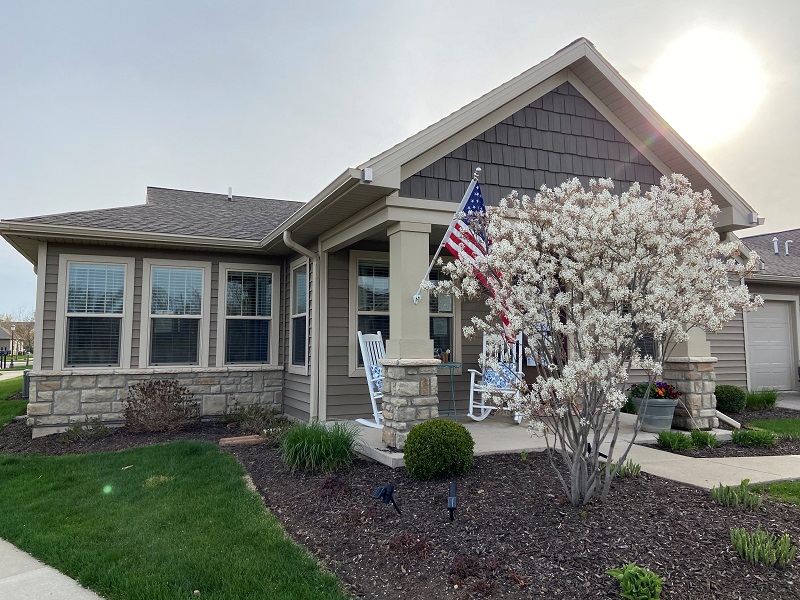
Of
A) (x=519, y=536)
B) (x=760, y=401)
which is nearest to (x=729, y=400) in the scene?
(x=760, y=401)

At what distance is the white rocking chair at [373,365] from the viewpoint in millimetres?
6387

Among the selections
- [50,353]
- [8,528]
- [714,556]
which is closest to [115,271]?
[50,353]

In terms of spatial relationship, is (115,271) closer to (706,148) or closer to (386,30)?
(386,30)

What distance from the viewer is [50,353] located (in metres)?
7.34

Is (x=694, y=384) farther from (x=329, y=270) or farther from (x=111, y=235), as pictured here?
(x=111, y=235)

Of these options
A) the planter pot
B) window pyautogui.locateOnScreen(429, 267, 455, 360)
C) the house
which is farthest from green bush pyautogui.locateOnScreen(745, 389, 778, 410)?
window pyautogui.locateOnScreen(429, 267, 455, 360)

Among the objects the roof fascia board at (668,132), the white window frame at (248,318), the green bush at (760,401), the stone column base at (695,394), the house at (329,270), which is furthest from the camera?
the green bush at (760,401)

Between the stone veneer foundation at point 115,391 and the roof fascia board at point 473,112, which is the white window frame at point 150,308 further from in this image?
the roof fascia board at point 473,112

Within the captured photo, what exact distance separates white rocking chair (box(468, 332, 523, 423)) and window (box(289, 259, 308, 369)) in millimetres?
2449

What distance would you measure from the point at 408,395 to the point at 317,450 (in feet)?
3.22

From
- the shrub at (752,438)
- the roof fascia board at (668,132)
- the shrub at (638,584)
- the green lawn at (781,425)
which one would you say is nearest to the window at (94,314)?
the roof fascia board at (668,132)

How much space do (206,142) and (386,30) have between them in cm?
495

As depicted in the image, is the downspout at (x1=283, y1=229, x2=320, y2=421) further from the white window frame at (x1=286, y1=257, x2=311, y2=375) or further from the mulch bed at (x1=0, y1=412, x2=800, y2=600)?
the mulch bed at (x1=0, y1=412, x2=800, y2=600)

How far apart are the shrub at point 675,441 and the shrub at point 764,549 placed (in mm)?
2636
